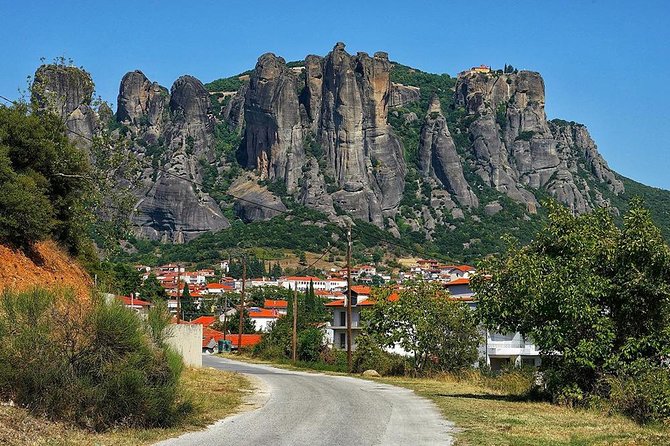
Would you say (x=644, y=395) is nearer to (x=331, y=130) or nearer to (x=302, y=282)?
(x=302, y=282)

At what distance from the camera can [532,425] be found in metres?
16.5

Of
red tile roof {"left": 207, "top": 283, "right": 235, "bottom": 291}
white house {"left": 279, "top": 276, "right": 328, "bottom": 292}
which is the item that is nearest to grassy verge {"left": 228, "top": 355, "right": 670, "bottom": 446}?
red tile roof {"left": 207, "top": 283, "right": 235, "bottom": 291}

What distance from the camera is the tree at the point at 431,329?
37500 mm

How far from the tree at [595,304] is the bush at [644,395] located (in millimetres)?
624

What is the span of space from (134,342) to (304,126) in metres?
186

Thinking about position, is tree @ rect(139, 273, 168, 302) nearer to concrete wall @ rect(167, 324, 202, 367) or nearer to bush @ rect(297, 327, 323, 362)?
bush @ rect(297, 327, 323, 362)

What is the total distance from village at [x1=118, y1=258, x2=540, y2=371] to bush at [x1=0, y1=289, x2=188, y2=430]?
1828 millimetres

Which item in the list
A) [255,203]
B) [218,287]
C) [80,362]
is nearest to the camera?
[80,362]

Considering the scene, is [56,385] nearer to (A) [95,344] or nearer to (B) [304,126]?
(A) [95,344]

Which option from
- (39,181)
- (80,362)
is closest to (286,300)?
(39,181)

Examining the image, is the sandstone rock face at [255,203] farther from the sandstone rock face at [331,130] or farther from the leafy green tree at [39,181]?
the leafy green tree at [39,181]

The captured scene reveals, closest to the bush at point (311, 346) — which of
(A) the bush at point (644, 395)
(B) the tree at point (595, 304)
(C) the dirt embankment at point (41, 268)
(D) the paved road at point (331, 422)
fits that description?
(C) the dirt embankment at point (41, 268)

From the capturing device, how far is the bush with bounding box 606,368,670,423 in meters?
17.9

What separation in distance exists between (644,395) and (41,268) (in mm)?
17244
